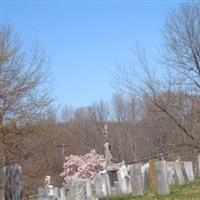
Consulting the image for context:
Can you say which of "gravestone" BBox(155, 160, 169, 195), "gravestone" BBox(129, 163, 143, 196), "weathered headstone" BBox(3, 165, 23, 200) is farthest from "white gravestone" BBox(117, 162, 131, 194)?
"weathered headstone" BBox(3, 165, 23, 200)

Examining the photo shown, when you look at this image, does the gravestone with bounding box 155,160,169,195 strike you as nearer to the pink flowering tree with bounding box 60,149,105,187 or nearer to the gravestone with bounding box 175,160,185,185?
the gravestone with bounding box 175,160,185,185

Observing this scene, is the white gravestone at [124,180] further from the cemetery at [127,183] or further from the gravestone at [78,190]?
the gravestone at [78,190]

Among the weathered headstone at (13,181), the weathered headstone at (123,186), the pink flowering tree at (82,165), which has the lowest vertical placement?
the weathered headstone at (123,186)

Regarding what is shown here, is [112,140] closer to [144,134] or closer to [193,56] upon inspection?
[144,134]

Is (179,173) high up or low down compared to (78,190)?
up

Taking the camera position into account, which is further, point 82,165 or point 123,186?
point 82,165

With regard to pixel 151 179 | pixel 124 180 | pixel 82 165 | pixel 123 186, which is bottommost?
pixel 123 186

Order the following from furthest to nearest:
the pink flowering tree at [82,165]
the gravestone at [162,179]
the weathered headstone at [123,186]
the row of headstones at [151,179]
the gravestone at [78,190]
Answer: the pink flowering tree at [82,165] < the weathered headstone at [123,186] < the row of headstones at [151,179] < the gravestone at [162,179] < the gravestone at [78,190]

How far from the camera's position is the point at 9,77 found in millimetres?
25094

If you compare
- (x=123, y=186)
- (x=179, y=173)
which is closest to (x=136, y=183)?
(x=179, y=173)

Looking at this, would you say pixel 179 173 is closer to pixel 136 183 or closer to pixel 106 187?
pixel 106 187

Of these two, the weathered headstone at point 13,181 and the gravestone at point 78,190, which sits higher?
the weathered headstone at point 13,181

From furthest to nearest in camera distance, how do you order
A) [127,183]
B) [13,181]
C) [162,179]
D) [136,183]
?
[127,183]
[136,183]
[162,179]
[13,181]

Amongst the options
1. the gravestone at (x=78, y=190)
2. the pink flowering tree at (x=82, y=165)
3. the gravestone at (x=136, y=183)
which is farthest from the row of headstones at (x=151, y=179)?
the pink flowering tree at (x=82, y=165)
